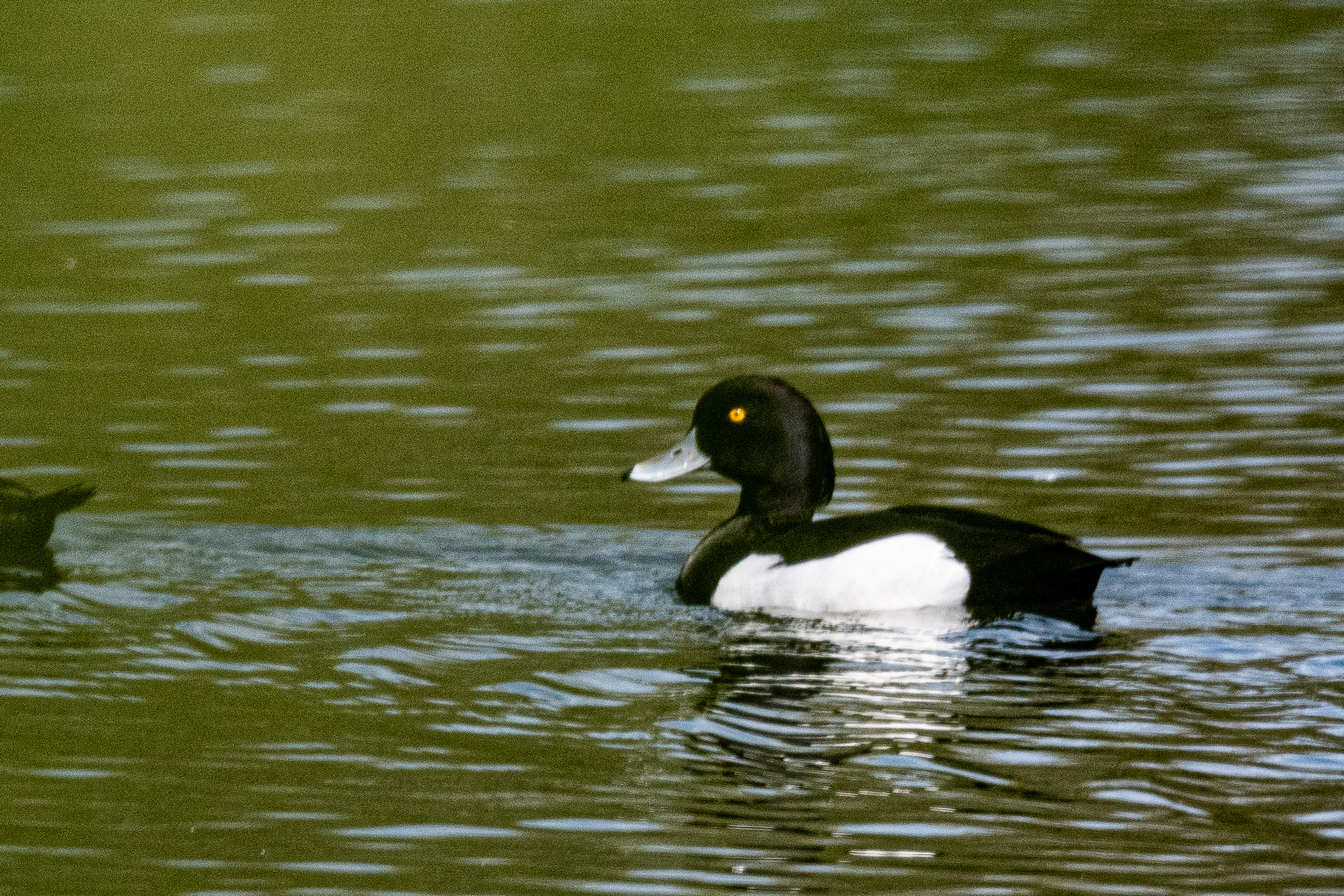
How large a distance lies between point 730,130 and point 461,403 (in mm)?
7743

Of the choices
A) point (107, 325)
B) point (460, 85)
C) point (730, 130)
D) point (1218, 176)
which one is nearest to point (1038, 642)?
point (107, 325)

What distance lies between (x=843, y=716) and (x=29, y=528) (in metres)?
4.16

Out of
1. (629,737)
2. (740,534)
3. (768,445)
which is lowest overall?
(629,737)

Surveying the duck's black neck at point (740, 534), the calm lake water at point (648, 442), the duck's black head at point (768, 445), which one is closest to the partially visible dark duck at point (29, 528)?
the calm lake water at point (648, 442)

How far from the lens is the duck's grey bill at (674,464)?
33.7 ft

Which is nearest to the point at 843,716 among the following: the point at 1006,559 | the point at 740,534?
the point at 1006,559

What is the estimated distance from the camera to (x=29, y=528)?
396 inches

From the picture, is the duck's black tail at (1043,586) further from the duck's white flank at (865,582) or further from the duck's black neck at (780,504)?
the duck's black neck at (780,504)

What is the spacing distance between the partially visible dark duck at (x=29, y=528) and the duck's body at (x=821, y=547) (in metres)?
2.44

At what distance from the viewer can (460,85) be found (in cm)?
2258

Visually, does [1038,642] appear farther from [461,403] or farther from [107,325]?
[107,325]

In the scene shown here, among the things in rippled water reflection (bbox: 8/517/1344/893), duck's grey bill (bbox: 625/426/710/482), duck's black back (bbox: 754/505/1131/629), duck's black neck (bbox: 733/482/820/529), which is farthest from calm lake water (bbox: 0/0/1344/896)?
duck's black neck (bbox: 733/482/820/529)

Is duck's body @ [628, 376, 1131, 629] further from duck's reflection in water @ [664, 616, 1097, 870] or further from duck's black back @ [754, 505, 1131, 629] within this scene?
duck's reflection in water @ [664, 616, 1097, 870]

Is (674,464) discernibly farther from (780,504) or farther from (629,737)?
(629,737)
